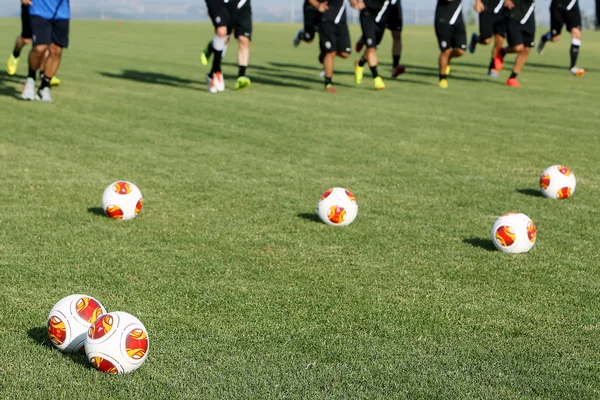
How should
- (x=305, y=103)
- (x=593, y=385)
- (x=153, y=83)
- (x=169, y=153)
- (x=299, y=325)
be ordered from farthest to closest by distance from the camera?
1. (x=153, y=83)
2. (x=305, y=103)
3. (x=169, y=153)
4. (x=299, y=325)
5. (x=593, y=385)

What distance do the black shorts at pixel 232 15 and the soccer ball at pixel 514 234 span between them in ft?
31.2

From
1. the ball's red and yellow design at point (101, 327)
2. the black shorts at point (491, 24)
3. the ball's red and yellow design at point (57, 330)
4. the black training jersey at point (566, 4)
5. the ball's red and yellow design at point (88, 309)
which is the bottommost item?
the ball's red and yellow design at point (57, 330)

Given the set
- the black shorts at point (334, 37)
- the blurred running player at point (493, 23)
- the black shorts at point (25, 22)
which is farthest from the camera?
the blurred running player at point (493, 23)

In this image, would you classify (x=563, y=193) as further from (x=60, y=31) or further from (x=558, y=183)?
(x=60, y=31)

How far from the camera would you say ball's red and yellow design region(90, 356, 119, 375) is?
3.73 metres

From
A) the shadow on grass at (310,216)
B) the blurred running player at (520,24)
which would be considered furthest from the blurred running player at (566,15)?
the shadow on grass at (310,216)

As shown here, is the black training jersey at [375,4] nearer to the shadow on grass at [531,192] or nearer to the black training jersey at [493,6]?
the black training jersey at [493,6]

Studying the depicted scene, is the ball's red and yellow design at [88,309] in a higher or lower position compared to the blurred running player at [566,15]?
lower

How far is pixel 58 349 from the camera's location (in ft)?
13.1

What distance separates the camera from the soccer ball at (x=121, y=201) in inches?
252

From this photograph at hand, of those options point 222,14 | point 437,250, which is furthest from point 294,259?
point 222,14

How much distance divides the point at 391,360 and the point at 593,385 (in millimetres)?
902

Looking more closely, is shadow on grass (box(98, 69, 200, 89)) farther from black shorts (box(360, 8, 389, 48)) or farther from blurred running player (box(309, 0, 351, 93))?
black shorts (box(360, 8, 389, 48))

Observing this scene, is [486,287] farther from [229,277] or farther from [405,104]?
[405,104]
